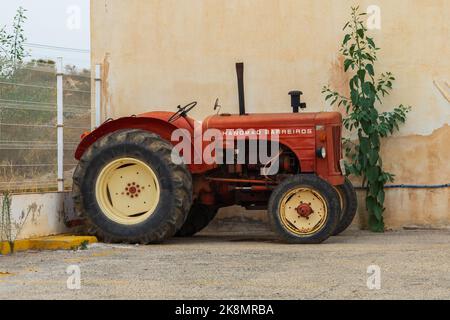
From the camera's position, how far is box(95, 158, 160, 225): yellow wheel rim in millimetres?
11406

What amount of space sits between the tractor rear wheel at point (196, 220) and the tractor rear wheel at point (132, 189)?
1.29 metres

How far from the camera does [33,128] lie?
1201 centimetres

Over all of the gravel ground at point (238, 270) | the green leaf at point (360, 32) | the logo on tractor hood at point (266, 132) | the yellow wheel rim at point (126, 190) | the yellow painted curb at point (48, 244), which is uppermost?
the green leaf at point (360, 32)

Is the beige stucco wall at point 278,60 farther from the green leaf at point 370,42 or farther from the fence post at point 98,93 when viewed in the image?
the green leaf at point 370,42

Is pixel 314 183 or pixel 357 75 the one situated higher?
pixel 357 75

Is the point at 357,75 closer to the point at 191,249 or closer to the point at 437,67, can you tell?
the point at 437,67

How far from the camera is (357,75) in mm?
12914

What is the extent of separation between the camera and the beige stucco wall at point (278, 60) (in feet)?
42.9

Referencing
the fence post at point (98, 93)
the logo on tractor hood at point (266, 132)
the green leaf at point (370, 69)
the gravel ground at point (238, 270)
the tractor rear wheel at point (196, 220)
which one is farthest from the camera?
the fence post at point (98, 93)

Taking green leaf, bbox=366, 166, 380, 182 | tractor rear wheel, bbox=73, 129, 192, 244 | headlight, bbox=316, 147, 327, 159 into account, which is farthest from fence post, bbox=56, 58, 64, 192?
green leaf, bbox=366, 166, 380, 182

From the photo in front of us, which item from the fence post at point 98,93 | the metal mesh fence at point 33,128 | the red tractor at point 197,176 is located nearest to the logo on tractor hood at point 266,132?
the red tractor at point 197,176
